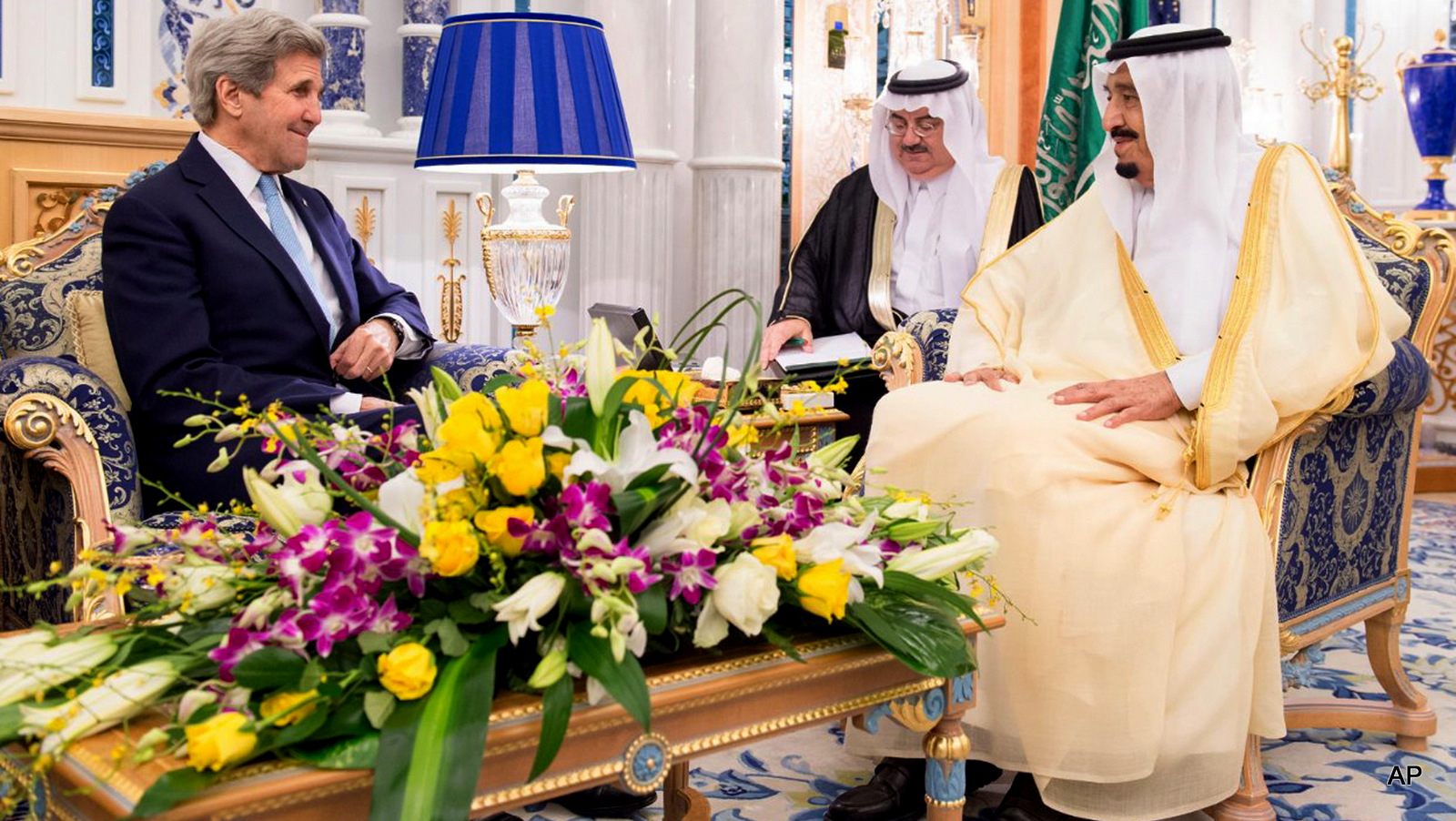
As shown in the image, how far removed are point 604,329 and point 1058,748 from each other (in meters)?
1.37

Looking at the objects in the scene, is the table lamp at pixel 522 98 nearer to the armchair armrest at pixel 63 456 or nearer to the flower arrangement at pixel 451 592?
the armchair armrest at pixel 63 456

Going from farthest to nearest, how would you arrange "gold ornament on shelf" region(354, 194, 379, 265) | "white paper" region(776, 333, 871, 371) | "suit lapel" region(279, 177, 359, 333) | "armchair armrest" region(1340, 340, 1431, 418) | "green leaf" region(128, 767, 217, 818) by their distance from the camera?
1. "gold ornament on shelf" region(354, 194, 379, 265)
2. "white paper" region(776, 333, 871, 371)
3. "suit lapel" region(279, 177, 359, 333)
4. "armchair armrest" region(1340, 340, 1431, 418)
5. "green leaf" region(128, 767, 217, 818)

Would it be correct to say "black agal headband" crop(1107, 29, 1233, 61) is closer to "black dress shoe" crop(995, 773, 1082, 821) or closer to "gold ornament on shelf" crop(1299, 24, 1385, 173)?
"black dress shoe" crop(995, 773, 1082, 821)

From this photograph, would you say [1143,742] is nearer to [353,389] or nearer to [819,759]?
[819,759]

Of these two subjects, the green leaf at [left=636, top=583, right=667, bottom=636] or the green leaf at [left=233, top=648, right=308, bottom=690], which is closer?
the green leaf at [left=233, top=648, right=308, bottom=690]

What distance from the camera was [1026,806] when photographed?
2.70 meters

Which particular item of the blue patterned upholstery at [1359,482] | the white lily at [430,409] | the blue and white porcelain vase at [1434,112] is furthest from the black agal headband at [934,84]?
the blue and white porcelain vase at [1434,112]

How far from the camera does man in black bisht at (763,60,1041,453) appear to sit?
4246 millimetres

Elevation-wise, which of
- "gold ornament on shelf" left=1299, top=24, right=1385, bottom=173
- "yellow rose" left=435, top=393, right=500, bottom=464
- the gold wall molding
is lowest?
"yellow rose" left=435, top=393, right=500, bottom=464

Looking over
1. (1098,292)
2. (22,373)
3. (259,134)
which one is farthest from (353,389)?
(1098,292)

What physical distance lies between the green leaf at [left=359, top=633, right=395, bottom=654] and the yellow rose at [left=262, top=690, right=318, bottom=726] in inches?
3.0

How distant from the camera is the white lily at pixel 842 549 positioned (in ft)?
5.57

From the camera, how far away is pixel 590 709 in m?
1.54

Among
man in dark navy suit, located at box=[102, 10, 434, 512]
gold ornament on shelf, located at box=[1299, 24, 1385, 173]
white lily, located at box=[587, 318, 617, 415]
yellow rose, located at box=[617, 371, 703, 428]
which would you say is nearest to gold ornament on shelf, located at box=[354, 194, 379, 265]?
man in dark navy suit, located at box=[102, 10, 434, 512]
